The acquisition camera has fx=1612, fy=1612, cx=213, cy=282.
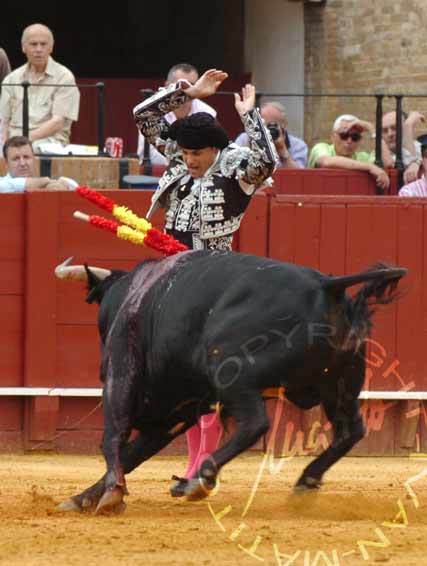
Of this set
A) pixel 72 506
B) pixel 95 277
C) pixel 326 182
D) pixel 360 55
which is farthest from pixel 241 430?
pixel 360 55

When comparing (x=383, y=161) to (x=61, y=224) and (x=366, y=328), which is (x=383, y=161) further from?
(x=366, y=328)

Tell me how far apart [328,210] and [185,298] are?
3081mm

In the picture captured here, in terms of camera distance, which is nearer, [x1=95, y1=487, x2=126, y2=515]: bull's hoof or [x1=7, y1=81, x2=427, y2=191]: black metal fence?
[x1=95, y1=487, x2=126, y2=515]: bull's hoof

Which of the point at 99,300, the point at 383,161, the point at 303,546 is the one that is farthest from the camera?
the point at 383,161

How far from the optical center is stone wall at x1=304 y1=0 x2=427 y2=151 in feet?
42.1

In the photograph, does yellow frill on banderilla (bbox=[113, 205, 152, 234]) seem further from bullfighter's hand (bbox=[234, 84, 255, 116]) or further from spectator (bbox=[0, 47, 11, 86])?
spectator (bbox=[0, 47, 11, 86])

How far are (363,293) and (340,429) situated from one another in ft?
1.85

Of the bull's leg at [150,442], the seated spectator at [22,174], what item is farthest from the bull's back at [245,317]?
the seated spectator at [22,174]

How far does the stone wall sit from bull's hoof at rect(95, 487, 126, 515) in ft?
23.9

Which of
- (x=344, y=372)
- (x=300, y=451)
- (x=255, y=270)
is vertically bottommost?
(x=300, y=451)

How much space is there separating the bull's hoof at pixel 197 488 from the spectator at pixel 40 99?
4.68 m

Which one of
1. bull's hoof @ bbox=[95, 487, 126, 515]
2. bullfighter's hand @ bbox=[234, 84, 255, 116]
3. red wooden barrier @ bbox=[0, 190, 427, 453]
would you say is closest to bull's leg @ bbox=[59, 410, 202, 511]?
bull's hoof @ bbox=[95, 487, 126, 515]

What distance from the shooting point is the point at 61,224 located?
8.53m

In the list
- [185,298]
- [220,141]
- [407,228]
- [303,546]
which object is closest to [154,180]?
[407,228]
